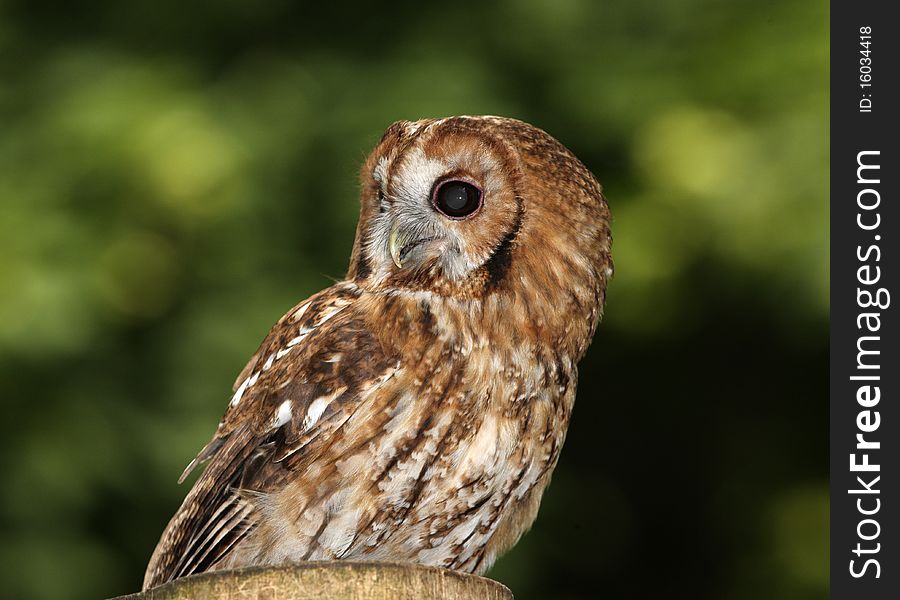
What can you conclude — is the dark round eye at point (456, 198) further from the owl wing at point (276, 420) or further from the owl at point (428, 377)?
the owl wing at point (276, 420)

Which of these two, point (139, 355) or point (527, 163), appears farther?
point (139, 355)

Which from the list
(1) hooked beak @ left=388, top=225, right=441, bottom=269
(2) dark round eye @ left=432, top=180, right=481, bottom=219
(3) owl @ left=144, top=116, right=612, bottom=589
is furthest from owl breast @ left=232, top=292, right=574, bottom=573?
(2) dark round eye @ left=432, top=180, right=481, bottom=219

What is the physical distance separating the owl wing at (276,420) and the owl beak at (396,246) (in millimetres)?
146

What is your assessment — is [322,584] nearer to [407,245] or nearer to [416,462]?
[416,462]

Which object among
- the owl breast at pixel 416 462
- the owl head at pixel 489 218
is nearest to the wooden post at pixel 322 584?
the owl breast at pixel 416 462

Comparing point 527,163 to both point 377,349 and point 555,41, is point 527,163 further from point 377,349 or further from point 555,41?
point 555,41

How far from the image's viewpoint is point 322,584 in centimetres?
178

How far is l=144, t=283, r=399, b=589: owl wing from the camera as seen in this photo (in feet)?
8.61

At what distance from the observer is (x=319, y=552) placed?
2598mm

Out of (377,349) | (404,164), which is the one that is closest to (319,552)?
(377,349)

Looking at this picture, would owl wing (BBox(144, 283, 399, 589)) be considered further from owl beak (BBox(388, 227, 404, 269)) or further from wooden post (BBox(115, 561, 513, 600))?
wooden post (BBox(115, 561, 513, 600))

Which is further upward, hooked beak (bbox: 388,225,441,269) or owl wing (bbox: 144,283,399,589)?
hooked beak (bbox: 388,225,441,269)

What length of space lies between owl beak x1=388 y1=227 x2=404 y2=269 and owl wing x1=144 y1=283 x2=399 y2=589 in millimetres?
146

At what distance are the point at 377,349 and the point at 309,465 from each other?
276 mm
